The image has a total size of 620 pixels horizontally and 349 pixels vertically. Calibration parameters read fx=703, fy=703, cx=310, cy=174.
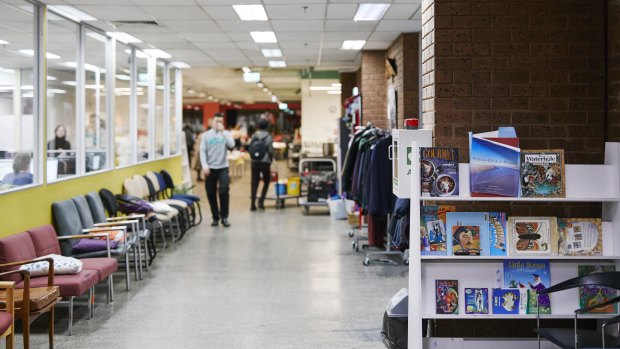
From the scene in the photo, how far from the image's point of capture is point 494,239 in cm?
416

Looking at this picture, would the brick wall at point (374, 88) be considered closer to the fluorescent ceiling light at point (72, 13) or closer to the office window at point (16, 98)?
the fluorescent ceiling light at point (72, 13)

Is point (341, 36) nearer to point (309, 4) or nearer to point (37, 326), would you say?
point (309, 4)

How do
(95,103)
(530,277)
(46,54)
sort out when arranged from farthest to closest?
1. (95,103)
2. (46,54)
3. (530,277)

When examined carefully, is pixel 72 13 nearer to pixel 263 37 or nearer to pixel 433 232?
pixel 263 37

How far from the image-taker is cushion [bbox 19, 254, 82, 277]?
209 inches

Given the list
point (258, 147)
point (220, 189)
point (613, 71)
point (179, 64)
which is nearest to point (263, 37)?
point (220, 189)

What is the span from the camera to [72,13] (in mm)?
7703

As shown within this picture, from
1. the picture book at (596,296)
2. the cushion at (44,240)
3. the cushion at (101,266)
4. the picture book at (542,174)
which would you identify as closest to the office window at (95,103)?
the cushion at (44,240)

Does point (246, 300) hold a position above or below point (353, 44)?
below

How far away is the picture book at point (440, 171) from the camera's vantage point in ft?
13.5

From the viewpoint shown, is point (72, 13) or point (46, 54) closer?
point (46, 54)

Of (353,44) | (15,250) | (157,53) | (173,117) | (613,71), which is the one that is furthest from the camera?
(173,117)

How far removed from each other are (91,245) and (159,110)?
6.42 m

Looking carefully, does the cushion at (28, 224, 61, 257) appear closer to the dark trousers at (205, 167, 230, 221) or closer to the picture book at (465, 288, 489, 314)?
the picture book at (465, 288, 489, 314)
